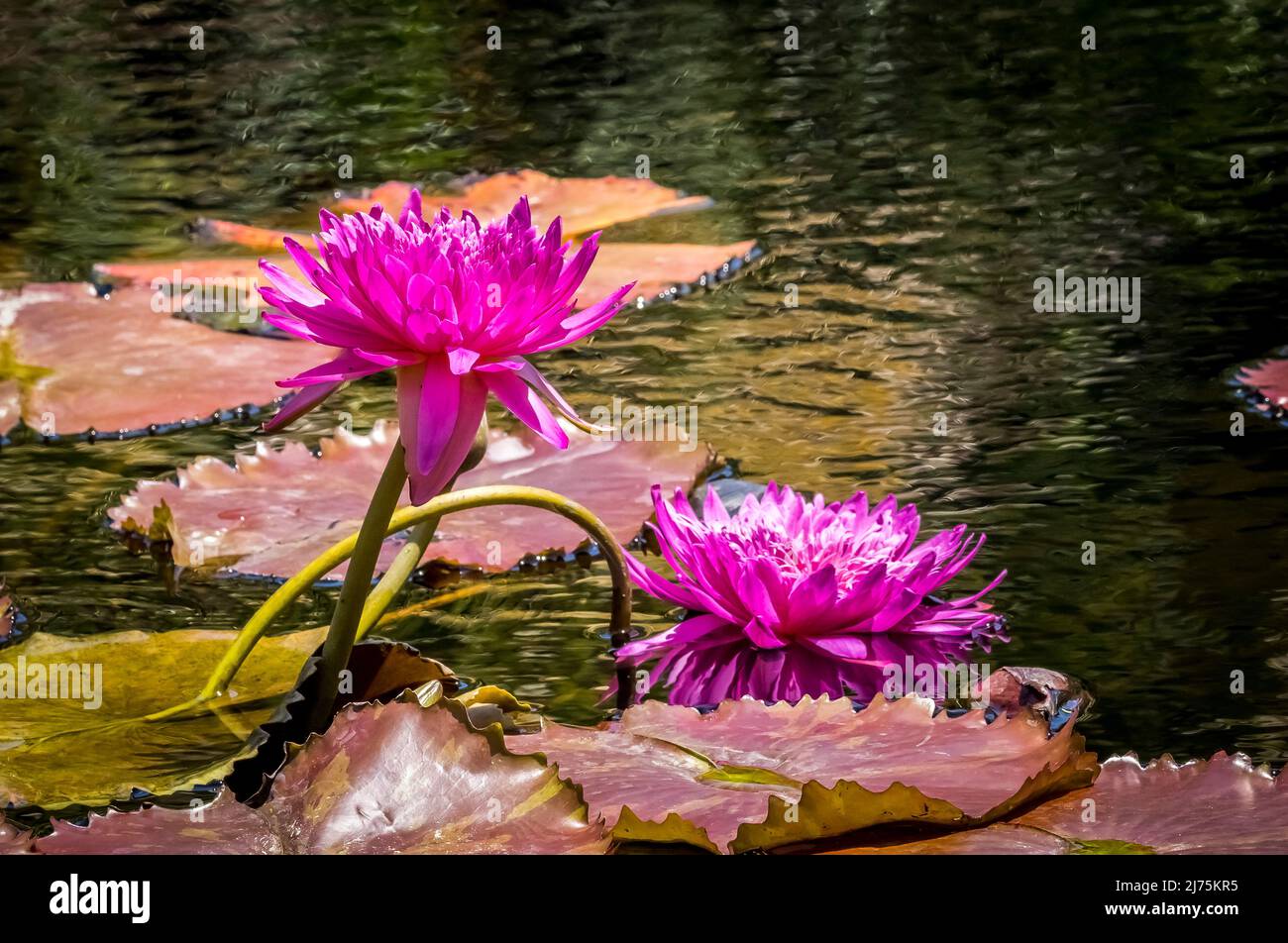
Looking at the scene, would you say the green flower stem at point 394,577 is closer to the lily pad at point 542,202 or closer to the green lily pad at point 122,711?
the green lily pad at point 122,711

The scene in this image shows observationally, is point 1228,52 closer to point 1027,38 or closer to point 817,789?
point 1027,38

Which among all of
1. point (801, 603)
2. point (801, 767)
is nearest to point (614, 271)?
point (801, 603)

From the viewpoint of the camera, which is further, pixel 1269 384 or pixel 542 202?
pixel 542 202

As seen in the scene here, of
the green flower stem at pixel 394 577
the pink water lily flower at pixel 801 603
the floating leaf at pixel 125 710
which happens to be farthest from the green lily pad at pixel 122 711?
the pink water lily flower at pixel 801 603

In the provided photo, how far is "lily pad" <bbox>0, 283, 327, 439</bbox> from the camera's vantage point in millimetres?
2576

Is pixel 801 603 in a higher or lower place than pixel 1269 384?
lower

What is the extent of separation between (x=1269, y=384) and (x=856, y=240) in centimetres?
126

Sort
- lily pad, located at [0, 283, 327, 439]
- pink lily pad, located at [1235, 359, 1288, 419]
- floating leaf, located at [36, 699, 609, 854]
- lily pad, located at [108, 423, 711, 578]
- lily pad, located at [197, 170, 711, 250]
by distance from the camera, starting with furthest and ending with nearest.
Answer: lily pad, located at [197, 170, 711, 250] → lily pad, located at [0, 283, 327, 439] → pink lily pad, located at [1235, 359, 1288, 419] → lily pad, located at [108, 423, 711, 578] → floating leaf, located at [36, 699, 609, 854]

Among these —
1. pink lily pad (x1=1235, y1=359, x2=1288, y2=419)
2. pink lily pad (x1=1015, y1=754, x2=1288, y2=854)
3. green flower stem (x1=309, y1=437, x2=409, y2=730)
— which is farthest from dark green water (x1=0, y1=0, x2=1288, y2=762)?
green flower stem (x1=309, y1=437, x2=409, y2=730)

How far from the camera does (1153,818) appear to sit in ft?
3.93

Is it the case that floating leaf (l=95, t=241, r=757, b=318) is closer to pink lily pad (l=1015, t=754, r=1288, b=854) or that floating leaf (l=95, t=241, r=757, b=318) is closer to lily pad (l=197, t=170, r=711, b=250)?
lily pad (l=197, t=170, r=711, b=250)

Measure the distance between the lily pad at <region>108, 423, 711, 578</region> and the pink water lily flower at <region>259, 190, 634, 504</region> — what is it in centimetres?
65

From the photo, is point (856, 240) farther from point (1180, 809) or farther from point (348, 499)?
point (1180, 809)
